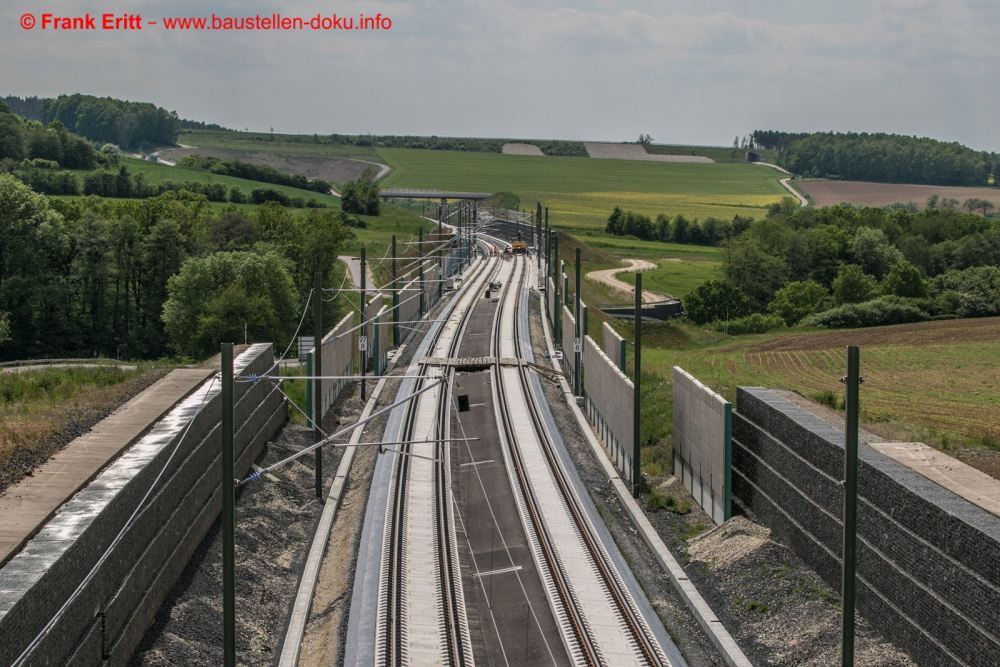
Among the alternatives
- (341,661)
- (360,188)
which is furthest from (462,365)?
(360,188)

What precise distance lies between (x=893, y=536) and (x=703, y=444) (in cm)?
918

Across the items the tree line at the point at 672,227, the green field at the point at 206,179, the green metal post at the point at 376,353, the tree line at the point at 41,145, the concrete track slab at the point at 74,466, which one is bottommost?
the green metal post at the point at 376,353

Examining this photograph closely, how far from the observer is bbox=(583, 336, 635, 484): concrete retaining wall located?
29.4m

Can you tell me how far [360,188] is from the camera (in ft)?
534

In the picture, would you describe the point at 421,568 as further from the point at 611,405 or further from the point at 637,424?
the point at 611,405

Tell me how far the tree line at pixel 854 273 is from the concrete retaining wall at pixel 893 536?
61159 mm

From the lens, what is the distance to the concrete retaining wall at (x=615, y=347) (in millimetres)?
36531

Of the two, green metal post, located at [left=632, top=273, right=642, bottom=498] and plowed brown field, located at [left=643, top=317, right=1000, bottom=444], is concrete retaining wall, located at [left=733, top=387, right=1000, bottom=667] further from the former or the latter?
plowed brown field, located at [left=643, top=317, right=1000, bottom=444]

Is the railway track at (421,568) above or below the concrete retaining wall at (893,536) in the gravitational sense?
below

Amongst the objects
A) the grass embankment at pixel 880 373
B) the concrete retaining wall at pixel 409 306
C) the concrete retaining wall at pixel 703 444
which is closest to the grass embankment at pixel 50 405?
the concrete retaining wall at pixel 703 444

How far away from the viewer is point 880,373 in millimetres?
49500

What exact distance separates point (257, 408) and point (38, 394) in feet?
20.2

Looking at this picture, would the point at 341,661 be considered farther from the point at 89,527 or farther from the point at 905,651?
the point at 905,651

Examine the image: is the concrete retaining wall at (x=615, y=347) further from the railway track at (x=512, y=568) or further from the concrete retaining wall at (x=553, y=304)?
the concrete retaining wall at (x=553, y=304)
